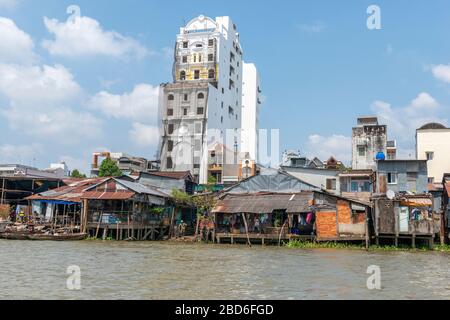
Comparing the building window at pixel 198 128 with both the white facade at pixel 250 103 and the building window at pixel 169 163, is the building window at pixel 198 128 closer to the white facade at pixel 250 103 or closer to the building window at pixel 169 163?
the building window at pixel 169 163

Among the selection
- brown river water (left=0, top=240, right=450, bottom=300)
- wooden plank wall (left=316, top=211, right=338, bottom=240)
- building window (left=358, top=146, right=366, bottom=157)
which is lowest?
brown river water (left=0, top=240, right=450, bottom=300)

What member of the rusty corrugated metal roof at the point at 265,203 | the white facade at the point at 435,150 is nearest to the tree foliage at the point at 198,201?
the rusty corrugated metal roof at the point at 265,203

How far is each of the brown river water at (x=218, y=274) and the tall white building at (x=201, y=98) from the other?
3515 cm

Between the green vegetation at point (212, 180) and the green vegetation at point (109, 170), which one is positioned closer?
the green vegetation at point (212, 180)

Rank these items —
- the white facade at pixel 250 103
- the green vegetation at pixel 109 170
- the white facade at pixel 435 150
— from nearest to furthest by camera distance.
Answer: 1. the white facade at pixel 435 150
2. the green vegetation at pixel 109 170
3. the white facade at pixel 250 103

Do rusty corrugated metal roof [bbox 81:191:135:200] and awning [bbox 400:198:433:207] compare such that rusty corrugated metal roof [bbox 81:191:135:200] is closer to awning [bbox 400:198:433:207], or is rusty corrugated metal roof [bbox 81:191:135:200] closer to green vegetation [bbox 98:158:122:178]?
awning [bbox 400:198:433:207]

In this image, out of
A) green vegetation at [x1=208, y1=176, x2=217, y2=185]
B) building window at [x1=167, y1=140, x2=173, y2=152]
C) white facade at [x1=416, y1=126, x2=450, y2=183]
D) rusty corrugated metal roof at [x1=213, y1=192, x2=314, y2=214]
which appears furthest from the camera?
building window at [x1=167, y1=140, x2=173, y2=152]

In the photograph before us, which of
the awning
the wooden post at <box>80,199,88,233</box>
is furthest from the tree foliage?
the awning

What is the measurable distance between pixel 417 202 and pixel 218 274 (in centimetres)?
1840

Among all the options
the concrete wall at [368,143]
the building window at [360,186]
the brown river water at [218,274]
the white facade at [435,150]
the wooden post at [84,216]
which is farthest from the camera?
the concrete wall at [368,143]

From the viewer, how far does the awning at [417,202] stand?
2923cm

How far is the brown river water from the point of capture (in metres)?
13.6

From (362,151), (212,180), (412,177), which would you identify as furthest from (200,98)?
(412,177)

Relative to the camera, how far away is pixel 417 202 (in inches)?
1203
